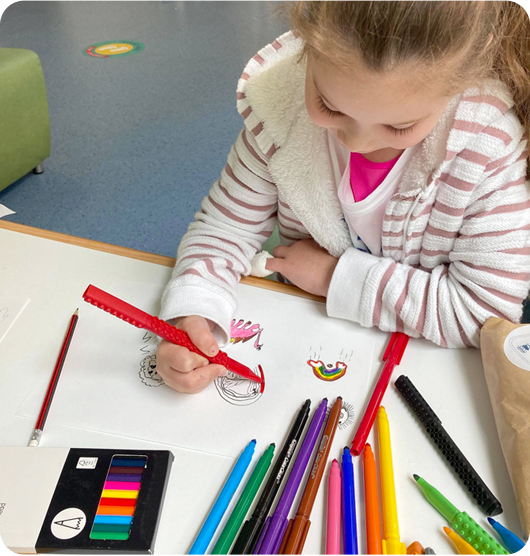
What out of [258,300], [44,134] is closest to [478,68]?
[258,300]

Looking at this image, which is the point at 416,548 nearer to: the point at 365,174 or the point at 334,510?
the point at 334,510

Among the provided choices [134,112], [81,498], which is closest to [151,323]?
[81,498]

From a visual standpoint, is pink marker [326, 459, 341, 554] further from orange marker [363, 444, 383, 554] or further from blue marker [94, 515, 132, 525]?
blue marker [94, 515, 132, 525]

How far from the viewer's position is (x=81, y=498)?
0.41 m

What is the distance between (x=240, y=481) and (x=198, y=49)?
6.85ft

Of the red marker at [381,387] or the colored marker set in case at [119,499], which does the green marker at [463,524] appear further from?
the colored marker set in case at [119,499]

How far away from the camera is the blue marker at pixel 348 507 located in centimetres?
39

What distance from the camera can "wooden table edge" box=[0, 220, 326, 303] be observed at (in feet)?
2.02

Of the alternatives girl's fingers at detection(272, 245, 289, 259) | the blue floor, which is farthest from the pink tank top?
the blue floor

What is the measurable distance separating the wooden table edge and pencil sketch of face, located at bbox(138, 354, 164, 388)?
148mm

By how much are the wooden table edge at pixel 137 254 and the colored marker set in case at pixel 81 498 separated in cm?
24

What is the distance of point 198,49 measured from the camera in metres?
2.21

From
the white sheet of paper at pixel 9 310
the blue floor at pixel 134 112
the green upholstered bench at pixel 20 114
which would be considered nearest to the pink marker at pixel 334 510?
the white sheet of paper at pixel 9 310

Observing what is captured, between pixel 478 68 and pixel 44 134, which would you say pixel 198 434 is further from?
pixel 44 134
